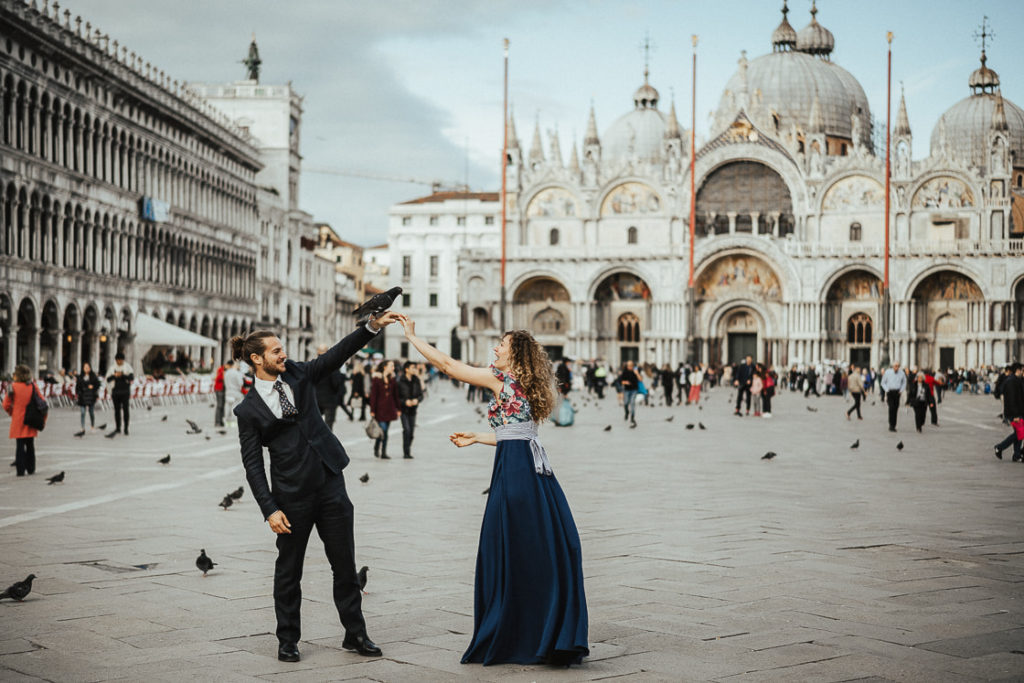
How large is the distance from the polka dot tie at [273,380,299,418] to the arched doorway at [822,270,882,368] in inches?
2279

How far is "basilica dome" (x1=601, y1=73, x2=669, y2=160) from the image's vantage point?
271 ft

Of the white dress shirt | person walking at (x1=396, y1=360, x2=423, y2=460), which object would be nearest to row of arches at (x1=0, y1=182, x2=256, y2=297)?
person walking at (x1=396, y1=360, x2=423, y2=460)

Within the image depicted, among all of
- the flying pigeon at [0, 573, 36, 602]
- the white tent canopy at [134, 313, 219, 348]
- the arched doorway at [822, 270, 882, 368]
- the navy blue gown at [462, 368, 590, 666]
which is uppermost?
the arched doorway at [822, 270, 882, 368]

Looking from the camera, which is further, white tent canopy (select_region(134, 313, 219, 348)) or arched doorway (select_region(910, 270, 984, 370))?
arched doorway (select_region(910, 270, 984, 370))

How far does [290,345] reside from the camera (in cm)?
6700

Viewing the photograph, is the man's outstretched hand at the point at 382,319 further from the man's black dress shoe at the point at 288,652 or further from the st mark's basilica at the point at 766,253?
the st mark's basilica at the point at 766,253

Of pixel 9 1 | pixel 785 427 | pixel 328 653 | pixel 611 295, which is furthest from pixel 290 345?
pixel 328 653

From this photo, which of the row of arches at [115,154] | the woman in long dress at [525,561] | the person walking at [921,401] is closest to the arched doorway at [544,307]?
the row of arches at [115,154]

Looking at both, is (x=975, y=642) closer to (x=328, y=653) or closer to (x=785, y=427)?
(x=328, y=653)

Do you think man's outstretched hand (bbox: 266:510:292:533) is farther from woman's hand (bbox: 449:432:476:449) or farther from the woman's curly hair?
the woman's curly hair

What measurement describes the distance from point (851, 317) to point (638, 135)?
88.8 feet

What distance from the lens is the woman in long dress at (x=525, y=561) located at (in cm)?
530

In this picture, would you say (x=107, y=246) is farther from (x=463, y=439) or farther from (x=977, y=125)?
(x=977, y=125)

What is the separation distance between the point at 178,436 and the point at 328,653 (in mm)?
14864
